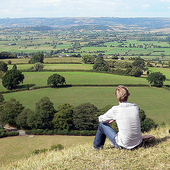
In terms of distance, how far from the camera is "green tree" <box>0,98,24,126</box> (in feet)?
151

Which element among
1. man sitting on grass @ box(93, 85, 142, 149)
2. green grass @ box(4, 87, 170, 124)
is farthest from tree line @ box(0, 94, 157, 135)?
man sitting on grass @ box(93, 85, 142, 149)

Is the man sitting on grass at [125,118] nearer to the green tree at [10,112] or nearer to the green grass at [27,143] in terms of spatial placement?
the green grass at [27,143]

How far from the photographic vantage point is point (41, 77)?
8719 cm

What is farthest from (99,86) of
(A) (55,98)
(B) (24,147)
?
(B) (24,147)

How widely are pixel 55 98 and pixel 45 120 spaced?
17.7m

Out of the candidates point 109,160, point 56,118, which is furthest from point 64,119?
A: point 109,160

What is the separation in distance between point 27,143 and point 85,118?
12744 millimetres

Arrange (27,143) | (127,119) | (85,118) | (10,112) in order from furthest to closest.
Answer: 1. (10,112)
2. (85,118)
3. (27,143)
4. (127,119)

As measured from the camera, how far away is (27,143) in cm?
3709

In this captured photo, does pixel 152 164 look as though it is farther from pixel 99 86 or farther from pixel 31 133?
pixel 99 86

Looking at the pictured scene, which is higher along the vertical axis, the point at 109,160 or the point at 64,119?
the point at 109,160

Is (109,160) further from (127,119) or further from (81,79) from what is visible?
(81,79)

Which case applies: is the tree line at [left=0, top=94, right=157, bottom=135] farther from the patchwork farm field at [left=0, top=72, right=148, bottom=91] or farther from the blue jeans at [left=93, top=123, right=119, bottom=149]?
the blue jeans at [left=93, top=123, right=119, bottom=149]

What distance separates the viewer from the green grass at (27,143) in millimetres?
32119
